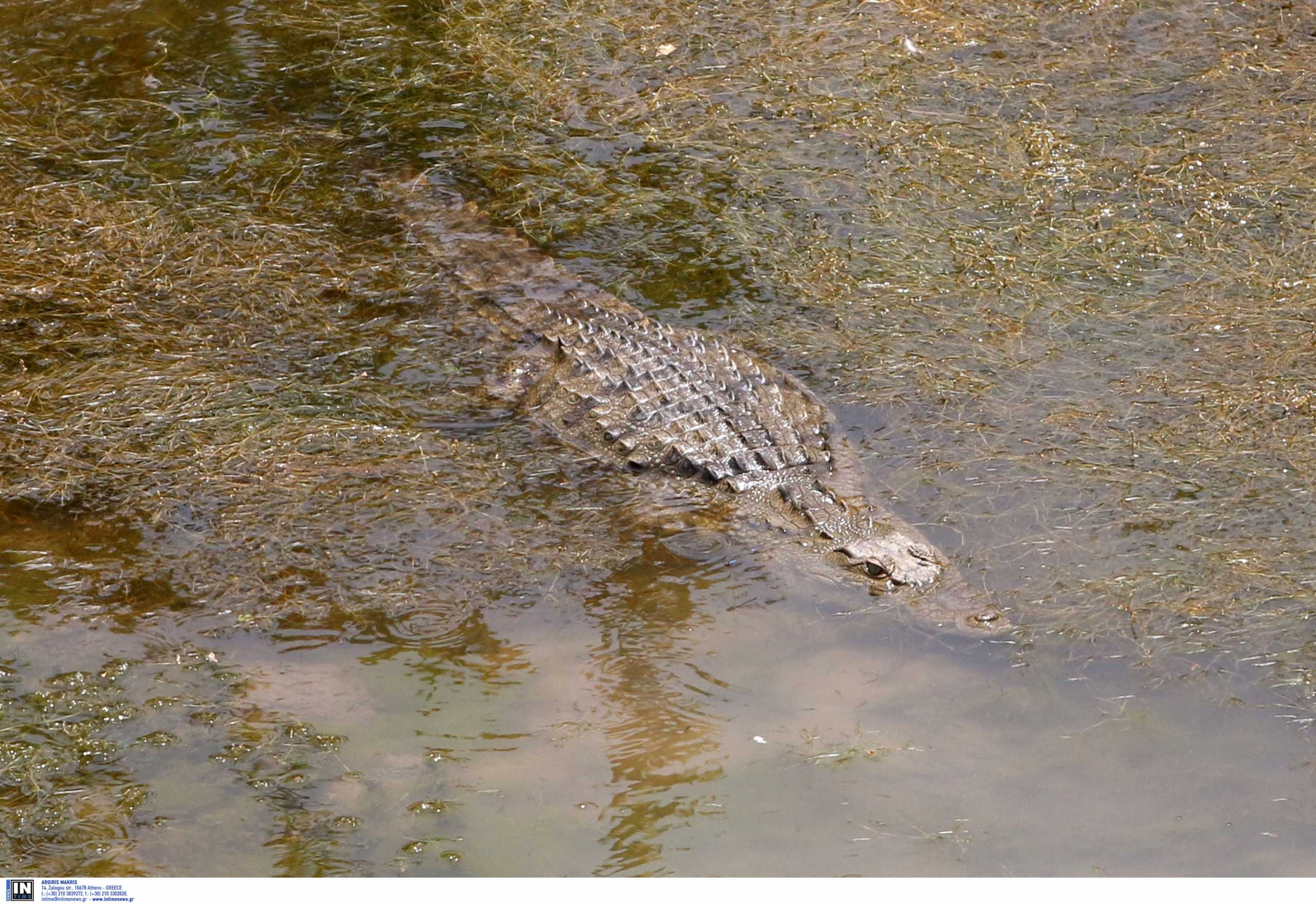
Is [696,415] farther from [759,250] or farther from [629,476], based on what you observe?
[759,250]

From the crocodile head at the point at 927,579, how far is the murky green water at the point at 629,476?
0.11m

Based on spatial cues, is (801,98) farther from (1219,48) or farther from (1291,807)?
(1291,807)

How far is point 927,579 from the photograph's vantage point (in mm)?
4457

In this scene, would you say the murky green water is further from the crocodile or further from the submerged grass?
the crocodile

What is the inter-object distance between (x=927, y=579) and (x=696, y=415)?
4.04ft

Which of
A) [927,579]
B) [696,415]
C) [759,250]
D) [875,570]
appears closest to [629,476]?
[696,415]

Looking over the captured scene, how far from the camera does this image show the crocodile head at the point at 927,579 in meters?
4.30

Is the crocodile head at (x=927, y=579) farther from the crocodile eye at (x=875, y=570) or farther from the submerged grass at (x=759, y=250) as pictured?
the submerged grass at (x=759, y=250)

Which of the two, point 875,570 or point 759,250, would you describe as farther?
point 759,250

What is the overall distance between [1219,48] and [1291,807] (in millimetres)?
4852

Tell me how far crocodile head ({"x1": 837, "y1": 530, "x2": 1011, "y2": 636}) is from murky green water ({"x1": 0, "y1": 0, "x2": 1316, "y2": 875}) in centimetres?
11

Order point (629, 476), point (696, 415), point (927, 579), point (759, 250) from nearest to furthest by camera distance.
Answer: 1. point (927, 579)
2. point (629, 476)
3. point (696, 415)
4. point (759, 250)

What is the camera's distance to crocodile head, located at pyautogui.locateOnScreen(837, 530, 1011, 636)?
4.30 m
